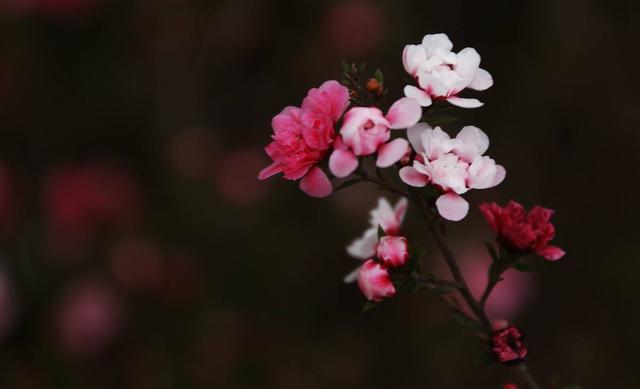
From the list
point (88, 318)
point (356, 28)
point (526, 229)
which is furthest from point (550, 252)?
point (356, 28)

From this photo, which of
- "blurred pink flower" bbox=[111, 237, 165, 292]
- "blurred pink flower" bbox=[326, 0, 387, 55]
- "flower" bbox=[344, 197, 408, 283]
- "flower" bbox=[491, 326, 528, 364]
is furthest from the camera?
"blurred pink flower" bbox=[326, 0, 387, 55]

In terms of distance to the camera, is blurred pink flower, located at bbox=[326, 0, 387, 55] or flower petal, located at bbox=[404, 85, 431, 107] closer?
flower petal, located at bbox=[404, 85, 431, 107]

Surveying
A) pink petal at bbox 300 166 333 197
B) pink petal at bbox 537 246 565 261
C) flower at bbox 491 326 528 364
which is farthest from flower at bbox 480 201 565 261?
pink petal at bbox 300 166 333 197

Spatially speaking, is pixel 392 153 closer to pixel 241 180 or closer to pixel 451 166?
pixel 451 166

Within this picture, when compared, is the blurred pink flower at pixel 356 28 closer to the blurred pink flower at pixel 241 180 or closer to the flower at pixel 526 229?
the blurred pink flower at pixel 241 180

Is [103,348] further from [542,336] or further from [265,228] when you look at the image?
[542,336]

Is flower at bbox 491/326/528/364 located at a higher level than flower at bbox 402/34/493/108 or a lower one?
lower

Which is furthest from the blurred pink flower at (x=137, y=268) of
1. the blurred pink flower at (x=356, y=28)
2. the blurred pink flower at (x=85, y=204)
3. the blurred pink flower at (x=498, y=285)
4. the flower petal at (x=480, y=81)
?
the flower petal at (x=480, y=81)

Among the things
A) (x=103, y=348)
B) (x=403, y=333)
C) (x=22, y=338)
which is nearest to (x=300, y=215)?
(x=403, y=333)

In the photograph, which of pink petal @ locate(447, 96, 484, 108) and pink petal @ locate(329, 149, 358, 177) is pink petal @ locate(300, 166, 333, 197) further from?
pink petal @ locate(447, 96, 484, 108)
